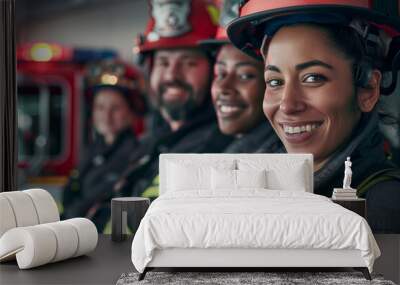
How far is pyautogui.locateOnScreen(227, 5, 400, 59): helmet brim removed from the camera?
261 inches

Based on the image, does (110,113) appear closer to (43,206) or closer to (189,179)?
(189,179)

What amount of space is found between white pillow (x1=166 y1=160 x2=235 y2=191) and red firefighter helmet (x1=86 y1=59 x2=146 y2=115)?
106 cm

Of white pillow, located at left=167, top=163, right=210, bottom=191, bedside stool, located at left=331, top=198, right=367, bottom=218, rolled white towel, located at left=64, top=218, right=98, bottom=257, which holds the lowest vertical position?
rolled white towel, located at left=64, top=218, right=98, bottom=257

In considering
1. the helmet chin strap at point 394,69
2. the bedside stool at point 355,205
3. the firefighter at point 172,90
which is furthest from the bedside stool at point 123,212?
the helmet chin strap at point 394,69

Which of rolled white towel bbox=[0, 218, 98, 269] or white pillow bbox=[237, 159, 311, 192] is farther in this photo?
white pillow bbox=[237, 159, 311, 192]

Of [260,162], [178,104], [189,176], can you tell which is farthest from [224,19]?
[189,176]

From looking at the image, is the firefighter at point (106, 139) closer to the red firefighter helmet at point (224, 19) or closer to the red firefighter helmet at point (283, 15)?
the red firefighter helmet at point (224, 19)

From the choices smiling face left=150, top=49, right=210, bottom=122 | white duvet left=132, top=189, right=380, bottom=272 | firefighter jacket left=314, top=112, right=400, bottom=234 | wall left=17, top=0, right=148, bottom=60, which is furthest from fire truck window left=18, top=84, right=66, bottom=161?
firefighter jacket left=314, top=112, right=400, bottom=234

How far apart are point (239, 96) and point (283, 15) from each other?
Result: 3.40ft

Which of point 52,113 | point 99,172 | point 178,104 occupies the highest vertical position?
point 178,104

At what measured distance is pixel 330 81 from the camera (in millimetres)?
6703

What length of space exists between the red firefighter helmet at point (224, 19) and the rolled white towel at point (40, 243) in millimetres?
2854

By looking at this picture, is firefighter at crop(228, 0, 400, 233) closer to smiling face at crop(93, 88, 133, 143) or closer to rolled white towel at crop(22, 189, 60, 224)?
smiling face at crop(93, 88, 133, 143)

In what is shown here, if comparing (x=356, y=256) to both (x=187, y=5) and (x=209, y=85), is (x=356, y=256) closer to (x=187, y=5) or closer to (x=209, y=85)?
(x=209, y=85)
